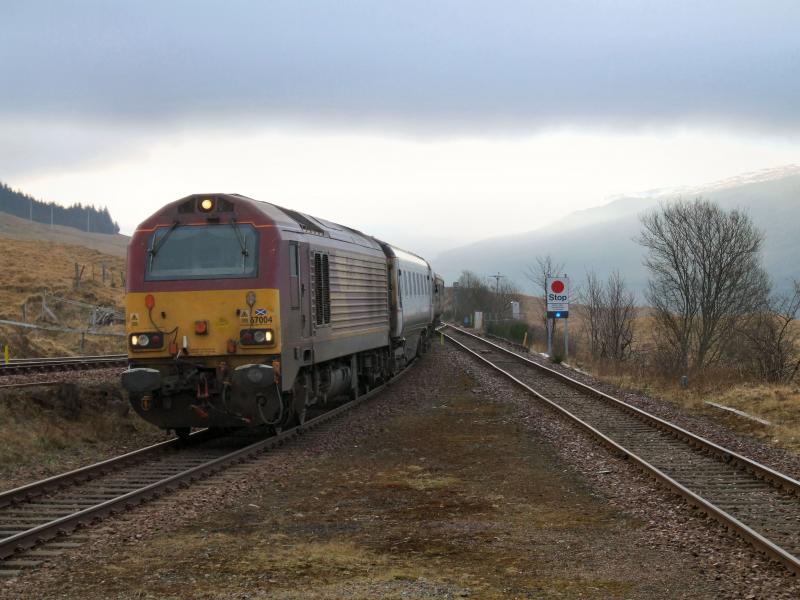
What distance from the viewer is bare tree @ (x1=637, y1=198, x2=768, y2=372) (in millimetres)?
44719

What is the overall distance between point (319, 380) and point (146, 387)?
4131 millimetres

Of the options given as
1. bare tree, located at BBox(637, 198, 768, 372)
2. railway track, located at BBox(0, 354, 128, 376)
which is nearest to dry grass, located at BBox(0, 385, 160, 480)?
railway track, located at BBox(0, 354, 128, 376)

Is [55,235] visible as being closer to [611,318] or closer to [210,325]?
[611,318]

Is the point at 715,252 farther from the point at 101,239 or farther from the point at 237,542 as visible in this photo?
the point at 101,239

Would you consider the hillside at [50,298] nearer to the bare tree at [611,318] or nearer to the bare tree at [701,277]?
the bare tree at [611,318]

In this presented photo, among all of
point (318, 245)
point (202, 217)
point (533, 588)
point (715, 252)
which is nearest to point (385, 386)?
point (318, 245)

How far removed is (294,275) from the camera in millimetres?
13500

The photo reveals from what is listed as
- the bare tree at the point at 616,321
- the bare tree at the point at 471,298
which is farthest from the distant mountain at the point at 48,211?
the bare tree at the point at 616,321

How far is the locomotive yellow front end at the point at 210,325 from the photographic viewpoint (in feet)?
41.7

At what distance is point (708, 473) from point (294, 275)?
6635 mm

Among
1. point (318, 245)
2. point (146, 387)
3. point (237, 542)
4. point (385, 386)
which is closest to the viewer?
point (237, 542)

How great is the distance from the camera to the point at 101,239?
470ft

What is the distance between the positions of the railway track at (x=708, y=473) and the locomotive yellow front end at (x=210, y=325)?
18.1 ft

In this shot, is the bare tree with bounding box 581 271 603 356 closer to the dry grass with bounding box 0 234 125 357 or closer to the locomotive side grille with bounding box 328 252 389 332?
the dry grass with bounding box 0 234 125 357
